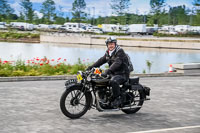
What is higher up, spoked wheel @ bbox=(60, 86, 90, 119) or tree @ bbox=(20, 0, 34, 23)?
tree @ bbox=(20, 0, 34, 23)

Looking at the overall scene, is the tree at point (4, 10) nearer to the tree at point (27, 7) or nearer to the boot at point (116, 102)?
the tree at point (27, 7)

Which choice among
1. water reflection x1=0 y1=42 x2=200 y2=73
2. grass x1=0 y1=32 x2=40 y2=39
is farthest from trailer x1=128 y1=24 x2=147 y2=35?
water reflection x1=0 y1=42 x2=200 y2=73

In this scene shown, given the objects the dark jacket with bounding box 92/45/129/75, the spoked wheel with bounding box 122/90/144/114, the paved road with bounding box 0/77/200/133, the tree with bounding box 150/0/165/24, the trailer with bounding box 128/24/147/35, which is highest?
the tree with bounding box 150/0/165/24

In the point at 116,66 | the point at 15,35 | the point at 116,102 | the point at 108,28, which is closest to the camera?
the point at 116,66

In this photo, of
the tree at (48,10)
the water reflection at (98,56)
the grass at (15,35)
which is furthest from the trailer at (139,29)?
the tree at (48,10)

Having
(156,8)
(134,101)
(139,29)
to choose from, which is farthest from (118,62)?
(156,8)

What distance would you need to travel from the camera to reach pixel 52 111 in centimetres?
795

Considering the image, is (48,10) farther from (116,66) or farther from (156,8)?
(116,66)

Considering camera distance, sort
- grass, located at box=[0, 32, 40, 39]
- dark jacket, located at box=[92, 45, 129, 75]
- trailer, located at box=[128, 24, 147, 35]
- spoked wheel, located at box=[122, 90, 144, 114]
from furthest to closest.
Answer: trailer, located at box=[128, 24, 147, 35]
grass, located at box=[0, 32, 40, 39]
spoked wheel, located at box=[122, 90, 144, 114]
dark jacket, located at box=[92, 45, 129, 75]

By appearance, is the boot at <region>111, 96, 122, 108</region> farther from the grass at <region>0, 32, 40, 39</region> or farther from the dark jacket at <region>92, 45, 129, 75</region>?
the grass at <region>0, 32, 40, 39</region>

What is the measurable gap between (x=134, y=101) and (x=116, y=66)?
45.3 inches

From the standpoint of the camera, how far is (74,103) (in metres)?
7.03

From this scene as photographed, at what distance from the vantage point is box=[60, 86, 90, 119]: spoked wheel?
6.85 m

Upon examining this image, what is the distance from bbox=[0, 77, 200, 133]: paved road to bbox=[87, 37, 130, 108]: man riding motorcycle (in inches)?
25.3
